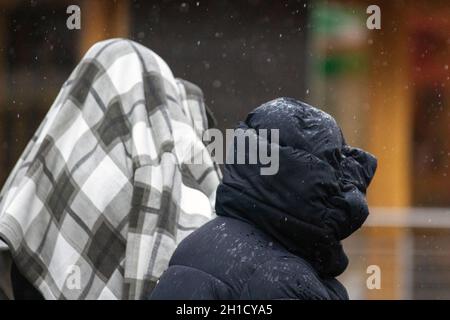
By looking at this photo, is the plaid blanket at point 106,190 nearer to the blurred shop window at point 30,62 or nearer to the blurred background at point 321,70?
the blurred background at point 321,70

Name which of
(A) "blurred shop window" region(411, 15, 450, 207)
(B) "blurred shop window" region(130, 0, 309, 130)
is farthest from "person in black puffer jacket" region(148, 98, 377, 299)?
(A) "blurred shop window" region(411, 15, 450, 207)

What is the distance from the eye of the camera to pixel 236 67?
11.7m

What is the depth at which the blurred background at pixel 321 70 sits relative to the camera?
11484mm

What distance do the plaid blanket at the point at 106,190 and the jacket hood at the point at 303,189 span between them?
106cm

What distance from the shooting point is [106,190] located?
11.5ft

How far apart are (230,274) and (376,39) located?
34.9ft

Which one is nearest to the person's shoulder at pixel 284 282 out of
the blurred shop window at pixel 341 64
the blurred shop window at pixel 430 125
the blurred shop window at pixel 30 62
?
the blurred shop window at pixel 30 62

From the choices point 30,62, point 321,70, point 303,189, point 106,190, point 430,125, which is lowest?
point 430,125

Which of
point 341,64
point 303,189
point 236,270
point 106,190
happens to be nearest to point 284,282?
point 236,270

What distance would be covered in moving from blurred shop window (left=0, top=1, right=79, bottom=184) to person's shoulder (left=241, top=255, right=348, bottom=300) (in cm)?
930

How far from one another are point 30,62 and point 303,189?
9705 millimetres

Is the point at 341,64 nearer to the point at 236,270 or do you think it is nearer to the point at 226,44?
the point at 226,44
